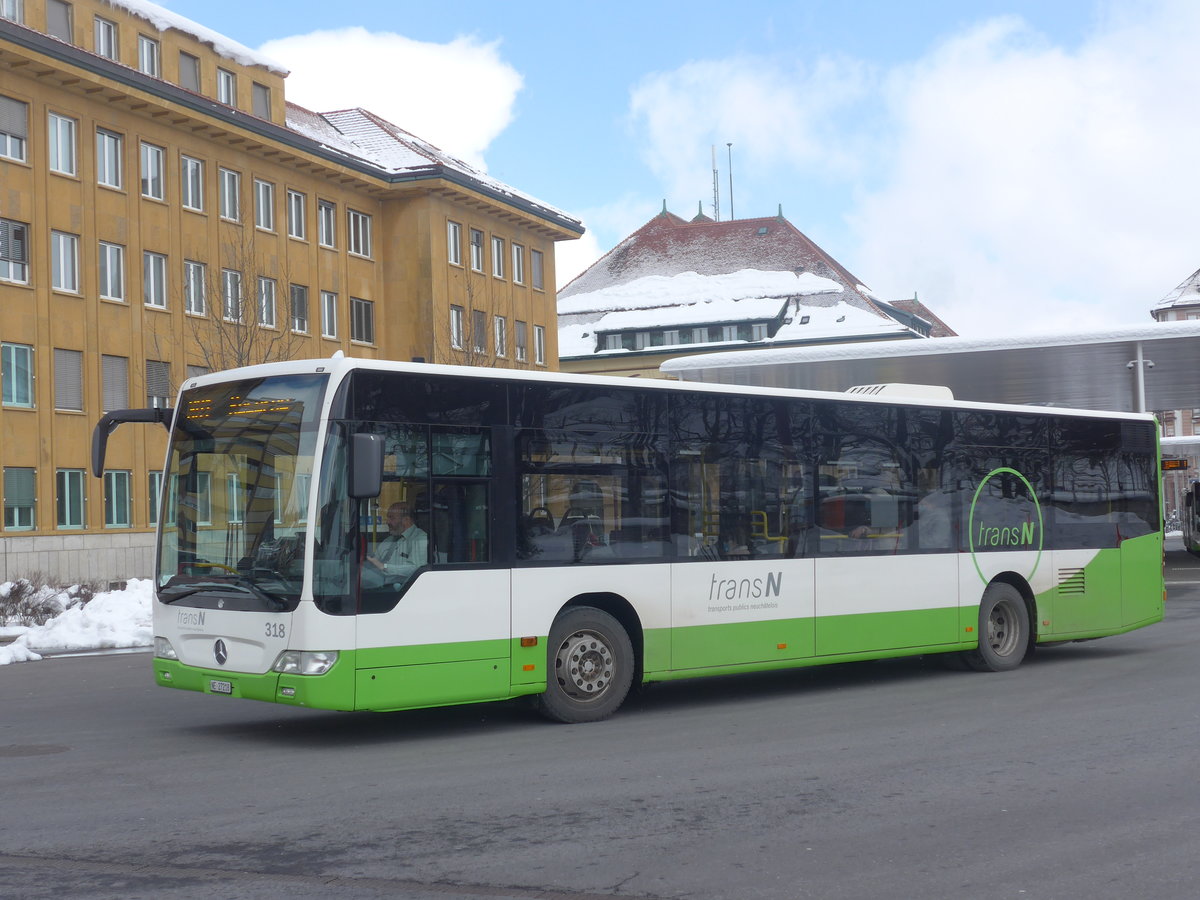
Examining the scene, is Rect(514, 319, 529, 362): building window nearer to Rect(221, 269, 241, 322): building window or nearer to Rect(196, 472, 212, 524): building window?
Rect(221, 269, 241, 322): building window

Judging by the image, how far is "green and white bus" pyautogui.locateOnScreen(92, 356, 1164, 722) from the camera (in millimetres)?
10297

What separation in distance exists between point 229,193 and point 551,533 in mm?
35463

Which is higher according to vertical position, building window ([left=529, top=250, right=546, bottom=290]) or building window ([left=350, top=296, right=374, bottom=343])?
building window ([left=529, top=250, right=546, bottom=290])

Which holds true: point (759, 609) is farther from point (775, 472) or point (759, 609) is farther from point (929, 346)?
point (929, 346)

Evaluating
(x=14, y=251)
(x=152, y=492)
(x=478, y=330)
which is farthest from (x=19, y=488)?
(x=478, y=330)

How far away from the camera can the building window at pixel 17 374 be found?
36469 mm

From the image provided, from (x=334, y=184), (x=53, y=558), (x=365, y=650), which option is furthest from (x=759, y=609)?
(x=334, y=184)

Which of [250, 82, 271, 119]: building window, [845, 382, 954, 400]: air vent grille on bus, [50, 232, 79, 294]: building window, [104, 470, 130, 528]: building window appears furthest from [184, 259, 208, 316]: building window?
[845, 382, 954, 400]: air vent grille on bus

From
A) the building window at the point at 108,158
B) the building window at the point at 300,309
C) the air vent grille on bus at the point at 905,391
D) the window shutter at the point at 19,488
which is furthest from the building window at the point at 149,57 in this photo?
the air vent grille on bus at the point at 905,391

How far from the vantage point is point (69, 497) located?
3816cm

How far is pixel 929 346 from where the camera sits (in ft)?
116

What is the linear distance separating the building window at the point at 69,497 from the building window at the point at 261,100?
15.3m

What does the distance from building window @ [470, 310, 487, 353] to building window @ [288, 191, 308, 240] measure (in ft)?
24.3

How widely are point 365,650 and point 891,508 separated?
5.85 meters
